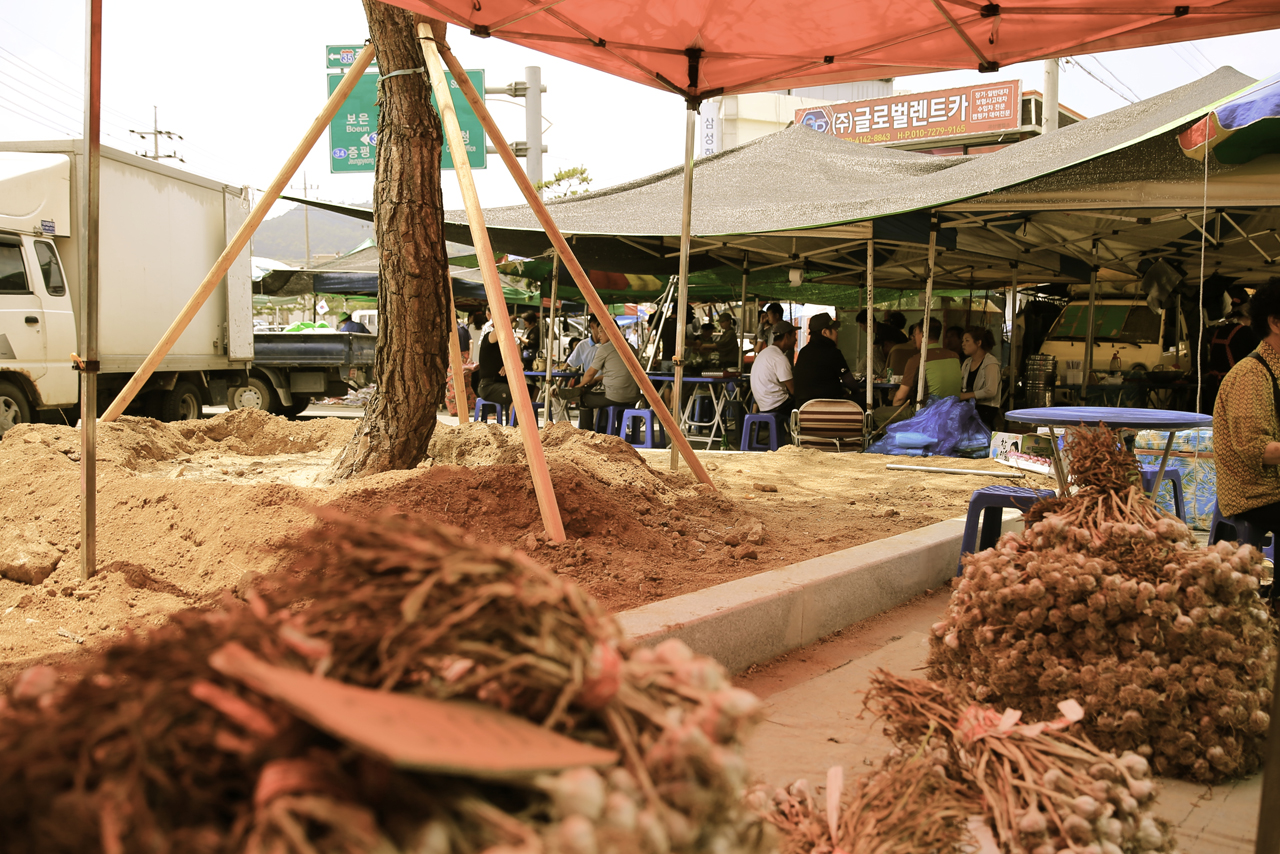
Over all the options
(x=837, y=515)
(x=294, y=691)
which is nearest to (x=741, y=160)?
(x=837, y=515)

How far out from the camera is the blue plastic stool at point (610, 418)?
10602mm

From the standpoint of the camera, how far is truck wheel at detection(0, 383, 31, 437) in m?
9.05

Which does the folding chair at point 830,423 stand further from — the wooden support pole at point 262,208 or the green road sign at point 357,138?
the green road sign at point 357,138

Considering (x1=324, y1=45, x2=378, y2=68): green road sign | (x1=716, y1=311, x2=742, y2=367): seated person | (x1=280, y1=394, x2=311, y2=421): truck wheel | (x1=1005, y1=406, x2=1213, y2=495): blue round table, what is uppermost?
(x1=324, y1=45, x2=378, y2=68): green road sign

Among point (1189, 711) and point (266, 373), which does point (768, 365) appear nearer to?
point (1189, 711)

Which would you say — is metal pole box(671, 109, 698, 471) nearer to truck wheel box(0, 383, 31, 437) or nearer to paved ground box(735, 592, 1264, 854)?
paved ground box(735, 592, 1264, 854)

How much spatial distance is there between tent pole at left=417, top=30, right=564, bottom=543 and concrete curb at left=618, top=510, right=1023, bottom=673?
787 millimetres

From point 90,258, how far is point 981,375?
8.58m

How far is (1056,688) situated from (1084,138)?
7.12 metres

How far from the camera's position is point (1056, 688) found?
239cm

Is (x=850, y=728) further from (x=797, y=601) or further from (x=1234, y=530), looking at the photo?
(x=1234, y=530)

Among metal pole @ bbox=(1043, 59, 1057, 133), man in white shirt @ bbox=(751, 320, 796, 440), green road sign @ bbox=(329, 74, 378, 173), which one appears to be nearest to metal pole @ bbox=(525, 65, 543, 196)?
green road sign @ bbox=(329, 74, 378, 173)

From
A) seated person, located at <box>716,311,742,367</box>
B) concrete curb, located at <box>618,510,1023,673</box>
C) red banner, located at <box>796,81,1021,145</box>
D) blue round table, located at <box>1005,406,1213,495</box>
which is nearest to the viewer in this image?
concrete curb, located at <box>618,510,1023,673</box>

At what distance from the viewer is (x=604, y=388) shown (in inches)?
413
